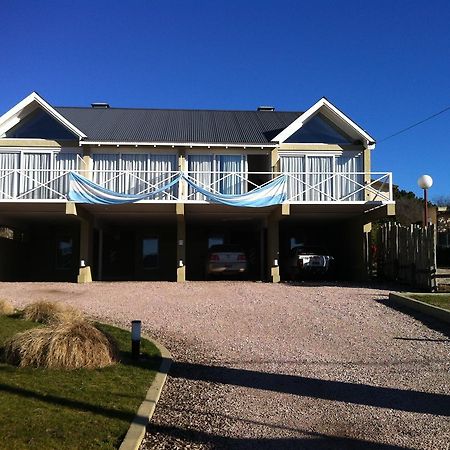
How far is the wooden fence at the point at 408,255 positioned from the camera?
1566 centimetres

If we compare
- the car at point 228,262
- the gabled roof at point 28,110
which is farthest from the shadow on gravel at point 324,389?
the gabled roof at point 28,110

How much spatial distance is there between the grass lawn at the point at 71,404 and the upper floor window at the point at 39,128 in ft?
51.1

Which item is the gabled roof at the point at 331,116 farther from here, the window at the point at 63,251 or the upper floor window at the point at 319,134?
the window at the point at 63,251

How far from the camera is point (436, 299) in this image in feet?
44.9

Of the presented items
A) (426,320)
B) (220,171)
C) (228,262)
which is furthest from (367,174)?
(426,320)

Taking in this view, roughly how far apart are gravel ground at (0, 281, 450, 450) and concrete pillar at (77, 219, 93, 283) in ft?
15.8

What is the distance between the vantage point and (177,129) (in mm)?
22766

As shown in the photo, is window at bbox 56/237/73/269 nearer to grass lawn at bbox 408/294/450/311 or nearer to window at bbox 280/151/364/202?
window at bbox 280/151/364/202

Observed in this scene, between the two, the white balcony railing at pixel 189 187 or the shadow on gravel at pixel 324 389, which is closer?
the shadow on gravel at pixel 324 389

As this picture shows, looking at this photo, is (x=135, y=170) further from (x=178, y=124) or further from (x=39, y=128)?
(x=39, y=128)

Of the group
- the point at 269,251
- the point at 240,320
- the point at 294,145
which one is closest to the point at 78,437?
the point at 240,320

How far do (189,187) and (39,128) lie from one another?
21.5 ft

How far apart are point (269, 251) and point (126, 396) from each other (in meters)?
14.8

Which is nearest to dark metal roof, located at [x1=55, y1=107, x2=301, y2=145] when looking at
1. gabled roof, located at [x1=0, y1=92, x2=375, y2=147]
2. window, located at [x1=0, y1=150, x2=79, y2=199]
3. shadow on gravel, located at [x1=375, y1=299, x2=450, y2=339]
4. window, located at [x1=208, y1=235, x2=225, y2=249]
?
gabled roof, located at [x1=0, y1=92, x2=375, y2=147]
